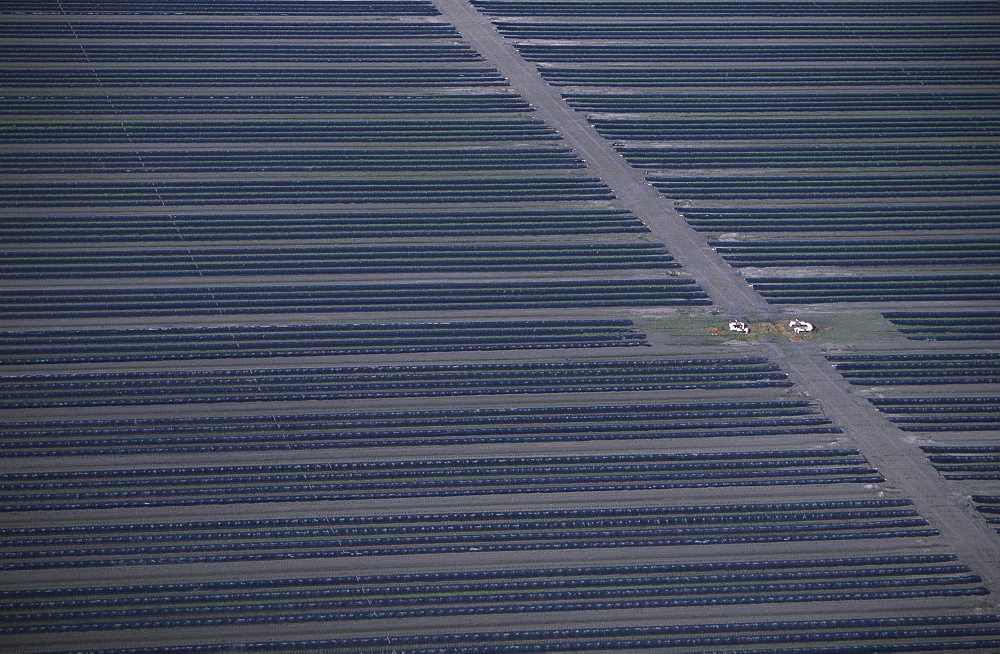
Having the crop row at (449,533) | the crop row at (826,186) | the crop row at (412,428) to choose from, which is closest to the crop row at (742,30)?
the crop row at (826,186)

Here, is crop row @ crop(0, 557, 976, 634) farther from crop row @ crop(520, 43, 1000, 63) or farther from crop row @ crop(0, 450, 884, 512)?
crop row @ crop(520, 43, 1000, 63)

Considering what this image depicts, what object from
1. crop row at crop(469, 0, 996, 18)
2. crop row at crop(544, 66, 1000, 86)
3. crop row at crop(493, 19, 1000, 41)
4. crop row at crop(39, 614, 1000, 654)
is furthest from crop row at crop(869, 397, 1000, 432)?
crop row at crop(469, 0, 996, 18)

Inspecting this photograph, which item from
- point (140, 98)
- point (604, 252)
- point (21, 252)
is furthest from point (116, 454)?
point (140, 98)

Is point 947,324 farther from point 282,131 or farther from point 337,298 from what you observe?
point 282,131

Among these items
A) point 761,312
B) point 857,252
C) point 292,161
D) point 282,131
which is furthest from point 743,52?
point 292,161

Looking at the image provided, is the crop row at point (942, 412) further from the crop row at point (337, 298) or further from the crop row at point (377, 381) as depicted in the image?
the crop row at point (337, 298)

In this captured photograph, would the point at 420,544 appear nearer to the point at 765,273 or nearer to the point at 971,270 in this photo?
the point at 765,273
